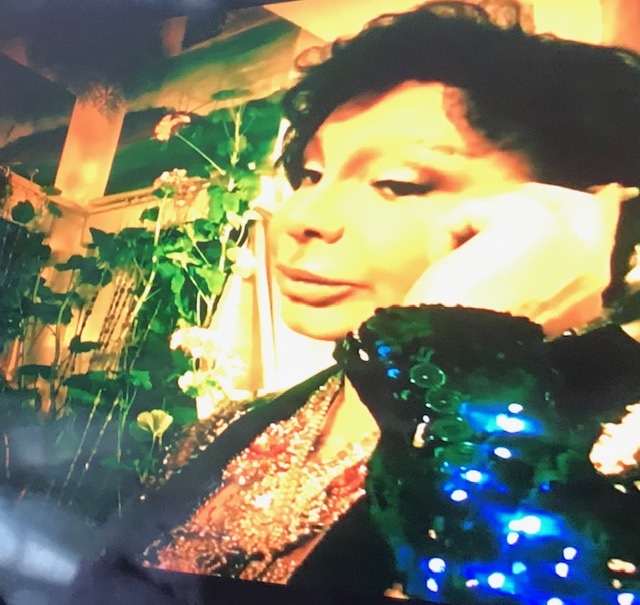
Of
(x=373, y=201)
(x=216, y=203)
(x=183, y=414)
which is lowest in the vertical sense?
A: (x=183, y=414)

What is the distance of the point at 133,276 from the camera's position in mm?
1516

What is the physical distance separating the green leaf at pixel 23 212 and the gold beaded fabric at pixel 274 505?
2.23 ft

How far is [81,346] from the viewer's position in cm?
151

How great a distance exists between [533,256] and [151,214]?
73 centimetres

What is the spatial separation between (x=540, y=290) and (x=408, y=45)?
1.72 ft

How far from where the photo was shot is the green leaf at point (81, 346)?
1506 mm

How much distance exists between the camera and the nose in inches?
55.2

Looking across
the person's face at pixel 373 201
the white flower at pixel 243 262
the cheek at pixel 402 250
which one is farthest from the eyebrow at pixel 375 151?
the white flower at pixel 243 262

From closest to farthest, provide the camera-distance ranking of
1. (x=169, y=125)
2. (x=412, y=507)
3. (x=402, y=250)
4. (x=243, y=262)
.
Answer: (x=412, y=507), (x=402, y=250), (x=243, y=262), (x=169, y=125)

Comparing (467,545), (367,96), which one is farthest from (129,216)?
(467,545)

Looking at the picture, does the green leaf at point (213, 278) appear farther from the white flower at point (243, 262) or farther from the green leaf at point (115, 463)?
the green leaf at point (115, 463)

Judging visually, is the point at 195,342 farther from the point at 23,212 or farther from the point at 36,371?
the point at 23,212

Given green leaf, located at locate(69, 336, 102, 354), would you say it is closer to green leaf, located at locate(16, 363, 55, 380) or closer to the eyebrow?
green leaf, located at locate(16, 363, 55, 380)

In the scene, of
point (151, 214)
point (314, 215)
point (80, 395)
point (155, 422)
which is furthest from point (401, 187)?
point (80, 395)
